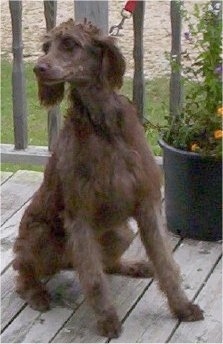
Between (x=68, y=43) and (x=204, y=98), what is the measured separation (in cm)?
113

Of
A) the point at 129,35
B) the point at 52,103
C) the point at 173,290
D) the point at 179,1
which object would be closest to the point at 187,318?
the point at 173,290

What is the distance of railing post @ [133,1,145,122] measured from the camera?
4.75 meters

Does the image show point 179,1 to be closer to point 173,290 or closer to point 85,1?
point 85,1

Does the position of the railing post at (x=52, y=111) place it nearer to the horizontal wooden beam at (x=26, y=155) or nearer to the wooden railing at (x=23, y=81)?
the wooden railing at (x=23, y=81)

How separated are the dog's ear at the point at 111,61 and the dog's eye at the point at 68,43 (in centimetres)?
10

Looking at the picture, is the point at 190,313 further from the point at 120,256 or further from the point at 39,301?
the point at 39,301

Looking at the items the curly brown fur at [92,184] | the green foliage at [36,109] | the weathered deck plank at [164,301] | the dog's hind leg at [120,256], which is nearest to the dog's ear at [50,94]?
the curly brown fur at [92,184]

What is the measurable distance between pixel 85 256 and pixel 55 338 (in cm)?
35

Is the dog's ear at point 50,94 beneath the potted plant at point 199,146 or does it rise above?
above

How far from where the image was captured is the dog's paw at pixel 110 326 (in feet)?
12.0

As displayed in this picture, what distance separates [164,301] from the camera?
154 inches

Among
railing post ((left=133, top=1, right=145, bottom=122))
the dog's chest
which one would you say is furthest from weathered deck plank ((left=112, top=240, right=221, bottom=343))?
railing post ((left=133, top=1, right=145, bottom=122))

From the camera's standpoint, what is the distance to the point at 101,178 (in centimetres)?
354

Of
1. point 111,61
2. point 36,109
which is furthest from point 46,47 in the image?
point 36,109
